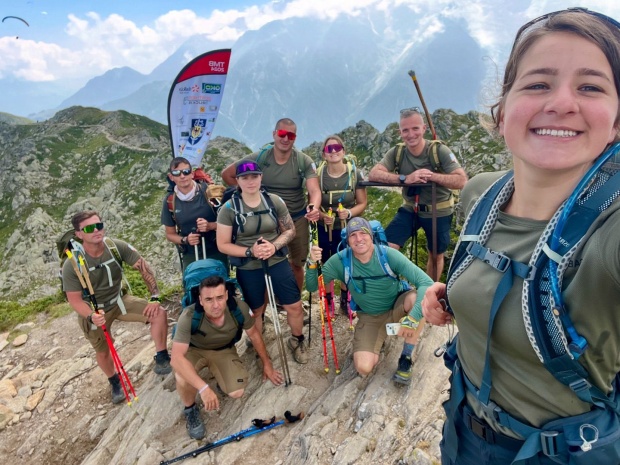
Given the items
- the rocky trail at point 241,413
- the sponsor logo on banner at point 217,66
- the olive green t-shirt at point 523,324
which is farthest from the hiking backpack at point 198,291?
the sponsor logo on banner at point 217,66

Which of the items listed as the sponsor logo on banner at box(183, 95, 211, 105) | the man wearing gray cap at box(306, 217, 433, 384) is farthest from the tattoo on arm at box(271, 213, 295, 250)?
the sponsor logo on banner at box(183, 95, 211, 105)

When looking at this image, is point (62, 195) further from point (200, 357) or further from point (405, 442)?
point (405, 442)

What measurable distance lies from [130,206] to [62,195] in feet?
43.3

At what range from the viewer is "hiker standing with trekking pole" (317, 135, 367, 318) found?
8.48 metres

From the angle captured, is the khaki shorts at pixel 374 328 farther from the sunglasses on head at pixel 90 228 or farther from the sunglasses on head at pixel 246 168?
the sunglasses on head at pixel 90 228

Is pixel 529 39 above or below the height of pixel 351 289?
above

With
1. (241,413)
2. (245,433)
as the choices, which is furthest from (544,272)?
(241,413)

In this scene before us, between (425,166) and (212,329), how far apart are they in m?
5.57

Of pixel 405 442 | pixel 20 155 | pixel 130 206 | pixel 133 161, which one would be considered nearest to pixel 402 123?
pixel 405 442

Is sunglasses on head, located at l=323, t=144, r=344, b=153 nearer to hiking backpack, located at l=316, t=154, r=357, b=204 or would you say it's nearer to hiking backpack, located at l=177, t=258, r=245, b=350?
hiking backpack, located at l=316, t=154, r=357, b=204

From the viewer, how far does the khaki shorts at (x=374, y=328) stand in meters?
7.11

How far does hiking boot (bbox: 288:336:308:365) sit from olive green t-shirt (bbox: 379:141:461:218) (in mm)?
3970

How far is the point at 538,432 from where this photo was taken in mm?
2096

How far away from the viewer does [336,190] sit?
339 inches
